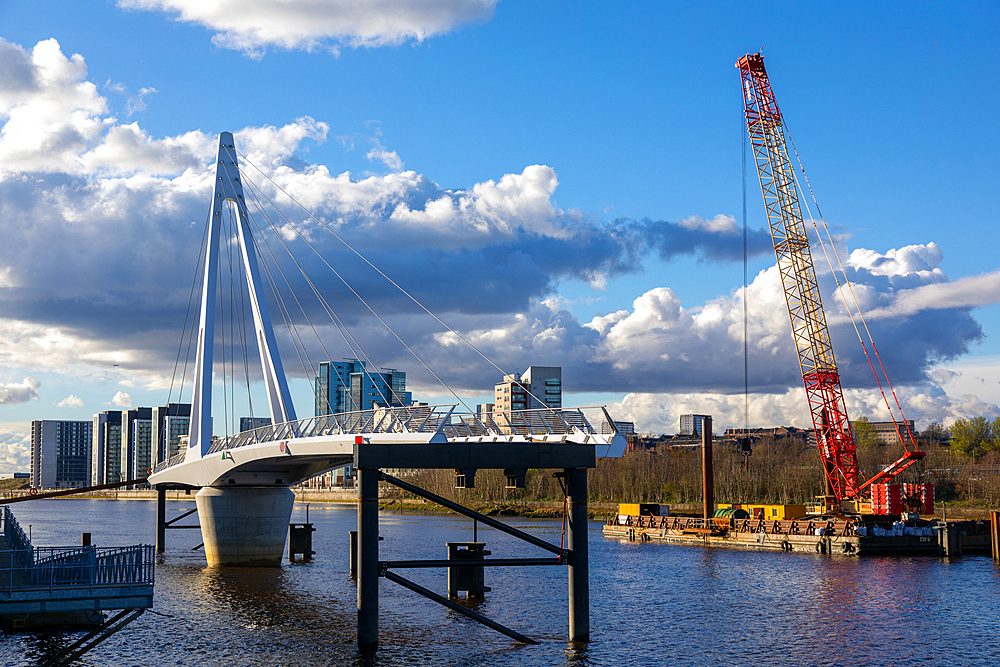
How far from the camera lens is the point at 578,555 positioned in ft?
99.8

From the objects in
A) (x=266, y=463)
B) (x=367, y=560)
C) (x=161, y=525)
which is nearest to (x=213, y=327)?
(x=266, y=463)

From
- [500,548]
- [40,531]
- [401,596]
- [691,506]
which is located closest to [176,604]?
[401,596]

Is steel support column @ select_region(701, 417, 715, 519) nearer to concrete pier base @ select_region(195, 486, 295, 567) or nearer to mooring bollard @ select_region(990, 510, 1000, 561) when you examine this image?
mooring bollard @ select_region(990, 510, 1000, 561)

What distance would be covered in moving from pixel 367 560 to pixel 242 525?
33.0 m

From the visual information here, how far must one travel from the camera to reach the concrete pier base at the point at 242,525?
59.6 meters

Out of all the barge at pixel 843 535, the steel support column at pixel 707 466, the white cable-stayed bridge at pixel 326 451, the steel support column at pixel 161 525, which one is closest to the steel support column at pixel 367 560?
the white cable-stayed bridge at pixel 326 451

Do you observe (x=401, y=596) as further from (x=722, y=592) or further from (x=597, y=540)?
(x=597, y=540)

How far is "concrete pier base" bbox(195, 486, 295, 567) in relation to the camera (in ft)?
196

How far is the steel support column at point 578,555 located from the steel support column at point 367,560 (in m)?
6.45

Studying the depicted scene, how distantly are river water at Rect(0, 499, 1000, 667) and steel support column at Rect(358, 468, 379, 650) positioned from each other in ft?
3.30

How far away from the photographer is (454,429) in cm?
3541

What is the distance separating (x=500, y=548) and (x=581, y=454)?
142ft

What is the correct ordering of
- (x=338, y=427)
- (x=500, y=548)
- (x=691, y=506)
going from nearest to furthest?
1. (x=338, y=427)
2. (x=500, y=548)
3. (x=691, y=506)

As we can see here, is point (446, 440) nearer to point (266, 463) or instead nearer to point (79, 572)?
point (79, 572)
